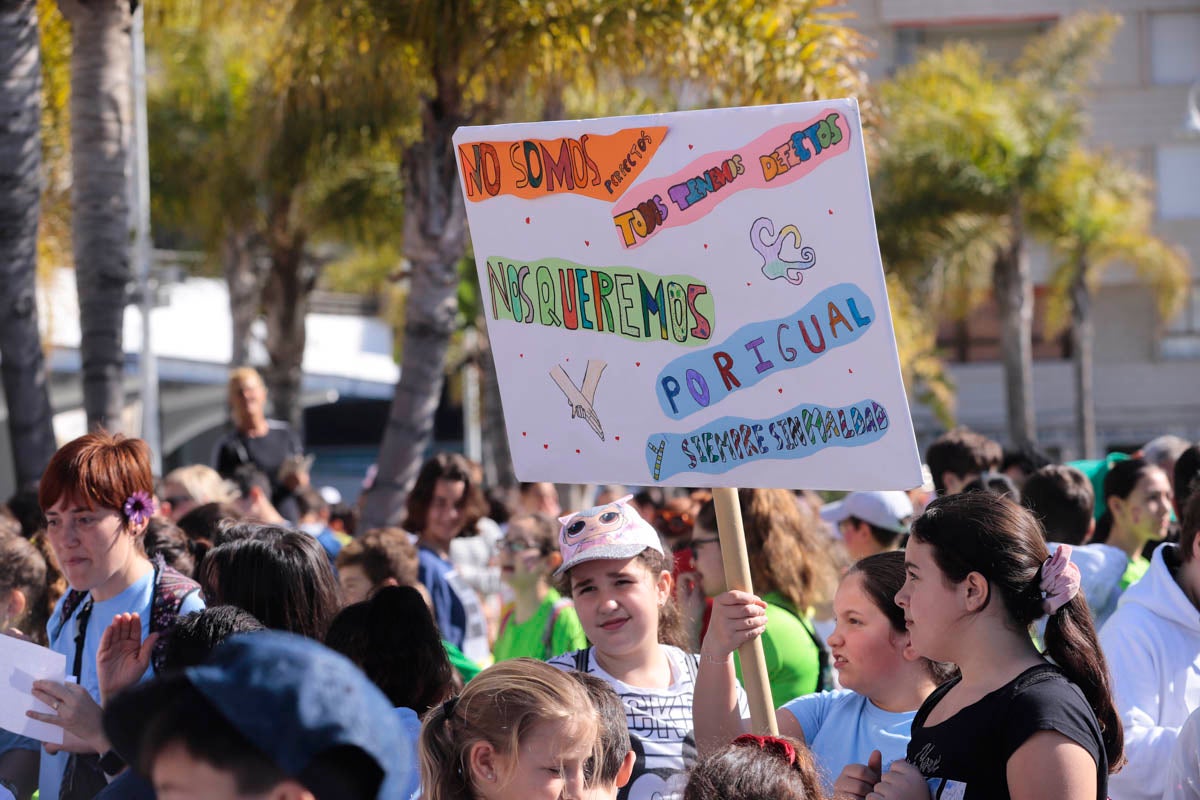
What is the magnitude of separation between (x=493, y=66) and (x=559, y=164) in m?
6.23

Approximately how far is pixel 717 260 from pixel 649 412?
1.40ft

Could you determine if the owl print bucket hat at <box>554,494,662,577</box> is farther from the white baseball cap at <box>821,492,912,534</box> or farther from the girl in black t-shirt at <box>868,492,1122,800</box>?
the white baseball cap at <box>821,492,912,534</box>

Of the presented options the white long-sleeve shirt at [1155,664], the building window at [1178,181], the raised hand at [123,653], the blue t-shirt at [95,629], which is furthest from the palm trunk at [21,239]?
the building window at [1178,181]

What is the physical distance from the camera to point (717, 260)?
10.5 ft

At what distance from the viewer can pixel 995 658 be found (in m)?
2.75

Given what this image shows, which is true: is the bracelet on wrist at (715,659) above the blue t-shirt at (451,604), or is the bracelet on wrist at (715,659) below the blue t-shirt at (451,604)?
above

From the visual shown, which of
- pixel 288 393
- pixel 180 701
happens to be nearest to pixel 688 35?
pixel 180 701

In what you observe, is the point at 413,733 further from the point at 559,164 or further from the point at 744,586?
the point at 559,164

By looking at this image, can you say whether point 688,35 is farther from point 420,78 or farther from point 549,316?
point 549,316

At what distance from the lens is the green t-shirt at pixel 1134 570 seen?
528 cm

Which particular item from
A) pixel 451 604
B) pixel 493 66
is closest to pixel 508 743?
pixel 451 604

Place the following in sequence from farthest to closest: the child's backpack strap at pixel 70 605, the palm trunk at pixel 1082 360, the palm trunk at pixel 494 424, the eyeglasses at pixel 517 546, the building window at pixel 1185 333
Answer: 1. the building window at pixel 1185 333
2. the palm trunk at pixel 1082 360
3. the palm trunk at pixel 494 424
4. the eyeglasses at pixel 517 546
5. the child's backpack strap at pixel 70 605

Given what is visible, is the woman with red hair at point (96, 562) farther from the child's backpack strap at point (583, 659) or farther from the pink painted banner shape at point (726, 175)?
the pink painted banner shape at point (726, 175)

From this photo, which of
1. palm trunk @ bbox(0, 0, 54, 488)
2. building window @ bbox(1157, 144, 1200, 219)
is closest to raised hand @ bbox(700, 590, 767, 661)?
palm trunk @ bbox(0, 0, 54, 488)
